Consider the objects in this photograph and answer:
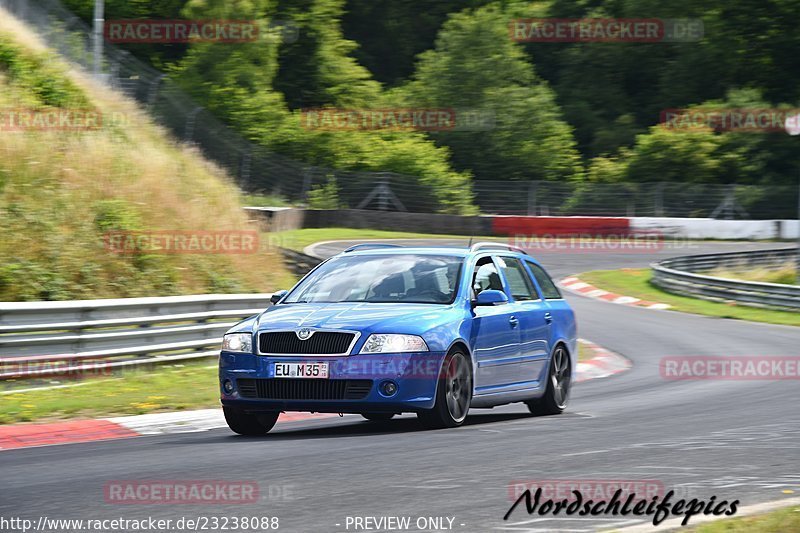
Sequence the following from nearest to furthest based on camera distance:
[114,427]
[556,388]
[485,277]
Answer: [114,427] → [485,277] → [556,388]

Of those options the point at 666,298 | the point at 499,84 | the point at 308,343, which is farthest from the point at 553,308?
the point at 499,84

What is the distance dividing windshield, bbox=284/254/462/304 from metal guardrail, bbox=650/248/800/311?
68.1 ft

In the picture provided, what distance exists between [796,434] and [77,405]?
21.4 ft

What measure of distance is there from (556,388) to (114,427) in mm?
4226

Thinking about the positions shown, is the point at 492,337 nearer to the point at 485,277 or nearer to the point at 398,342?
the point at 485,277

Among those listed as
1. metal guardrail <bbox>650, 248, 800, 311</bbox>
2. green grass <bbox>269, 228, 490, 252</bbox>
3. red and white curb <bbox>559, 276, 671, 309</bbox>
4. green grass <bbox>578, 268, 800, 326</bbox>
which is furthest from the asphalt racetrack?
green grass <bbox>269, 228, 490, 252</bbox>

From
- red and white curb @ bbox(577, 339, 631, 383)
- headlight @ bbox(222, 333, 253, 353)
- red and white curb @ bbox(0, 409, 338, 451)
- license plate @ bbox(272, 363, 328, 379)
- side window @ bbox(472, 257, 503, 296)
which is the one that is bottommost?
red and white curb @ bbox(577, 339, 631, 383)

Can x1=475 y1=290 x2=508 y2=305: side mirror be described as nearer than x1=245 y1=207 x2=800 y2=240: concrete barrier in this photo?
Yes

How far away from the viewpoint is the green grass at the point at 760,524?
575 centimetres

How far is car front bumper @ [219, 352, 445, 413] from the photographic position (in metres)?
9.34

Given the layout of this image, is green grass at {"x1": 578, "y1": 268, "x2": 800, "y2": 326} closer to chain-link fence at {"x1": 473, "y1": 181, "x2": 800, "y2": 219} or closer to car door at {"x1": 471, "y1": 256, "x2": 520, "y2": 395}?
chain-link fence at {"x1": 473, "y1": 181, "x2": 800, "y2": 219}

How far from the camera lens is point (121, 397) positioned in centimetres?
1252

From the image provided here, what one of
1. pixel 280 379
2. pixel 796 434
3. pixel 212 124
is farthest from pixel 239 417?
pixel 212 124

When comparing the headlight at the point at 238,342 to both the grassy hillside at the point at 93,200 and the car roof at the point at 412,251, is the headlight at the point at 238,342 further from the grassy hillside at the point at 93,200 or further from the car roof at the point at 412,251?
the grassy hillside at the point at 93,200
